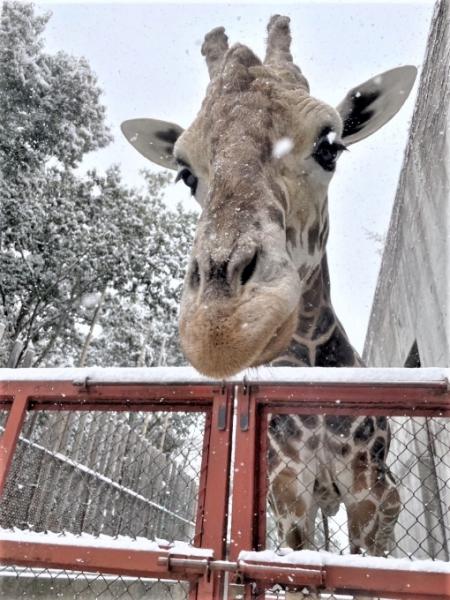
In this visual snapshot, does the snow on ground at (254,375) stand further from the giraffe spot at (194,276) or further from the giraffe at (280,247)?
the giraffe spot at (194,276)

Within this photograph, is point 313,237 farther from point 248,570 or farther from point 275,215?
point 248,570

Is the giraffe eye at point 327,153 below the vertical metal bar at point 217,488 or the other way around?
the other way around

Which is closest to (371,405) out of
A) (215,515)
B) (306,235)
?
(215,515)

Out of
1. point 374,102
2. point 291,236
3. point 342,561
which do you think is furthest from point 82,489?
point 374,102

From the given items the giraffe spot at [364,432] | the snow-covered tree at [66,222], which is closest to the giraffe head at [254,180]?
the giraffe spot at [364,432]

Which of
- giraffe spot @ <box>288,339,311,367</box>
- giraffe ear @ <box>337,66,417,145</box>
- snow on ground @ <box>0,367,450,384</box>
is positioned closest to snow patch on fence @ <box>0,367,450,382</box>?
snow on ground @ <box>0,367,450,384</box>

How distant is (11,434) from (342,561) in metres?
1.13

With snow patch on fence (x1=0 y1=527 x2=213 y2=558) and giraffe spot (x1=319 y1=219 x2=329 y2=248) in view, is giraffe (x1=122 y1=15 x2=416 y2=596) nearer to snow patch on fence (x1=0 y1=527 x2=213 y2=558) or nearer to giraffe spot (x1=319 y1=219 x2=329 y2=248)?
giraffe spot (x1=319 y1=219 x2=329 y2=248)

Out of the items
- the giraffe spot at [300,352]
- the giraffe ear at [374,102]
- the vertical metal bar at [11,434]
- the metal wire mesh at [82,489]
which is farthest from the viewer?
the metal wire mesh at [82,489]

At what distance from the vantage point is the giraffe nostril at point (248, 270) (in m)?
1.25

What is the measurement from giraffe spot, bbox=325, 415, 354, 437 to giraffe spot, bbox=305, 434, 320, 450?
8 cm

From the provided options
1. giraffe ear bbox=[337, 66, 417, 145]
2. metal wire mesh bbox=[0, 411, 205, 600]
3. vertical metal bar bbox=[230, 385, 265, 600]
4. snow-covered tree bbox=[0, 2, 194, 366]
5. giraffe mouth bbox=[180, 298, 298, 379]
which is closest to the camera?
giraffe mouth bbox=[180, 298, 298, 379]

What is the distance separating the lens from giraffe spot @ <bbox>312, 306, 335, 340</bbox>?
8.46ft

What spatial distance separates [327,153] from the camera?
196 centimetres
